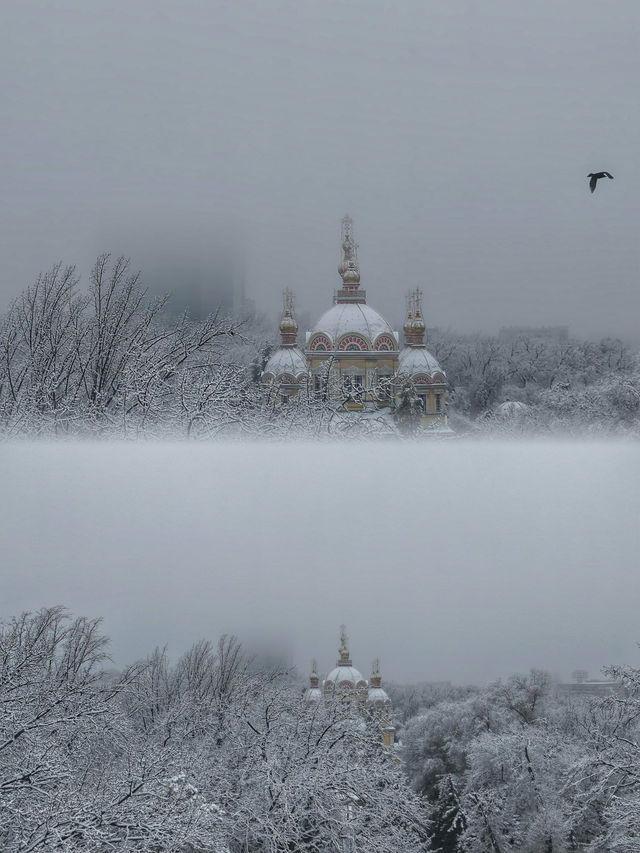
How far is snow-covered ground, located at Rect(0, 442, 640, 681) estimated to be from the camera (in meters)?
1.83

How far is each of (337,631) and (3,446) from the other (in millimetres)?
700

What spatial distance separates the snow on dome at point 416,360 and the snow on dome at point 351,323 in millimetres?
430

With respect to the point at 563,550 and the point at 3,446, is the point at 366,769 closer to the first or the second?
the point at 563,550

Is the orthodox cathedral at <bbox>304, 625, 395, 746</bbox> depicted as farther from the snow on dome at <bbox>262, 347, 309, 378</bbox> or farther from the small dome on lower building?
the small dome on lower building

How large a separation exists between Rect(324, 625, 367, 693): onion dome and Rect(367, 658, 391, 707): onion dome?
20mm

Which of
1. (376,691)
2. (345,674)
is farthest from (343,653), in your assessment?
(376,691)

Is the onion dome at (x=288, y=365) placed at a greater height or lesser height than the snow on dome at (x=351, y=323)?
lesser

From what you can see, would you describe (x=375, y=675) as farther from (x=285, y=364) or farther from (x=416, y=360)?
(x=416, y=360)

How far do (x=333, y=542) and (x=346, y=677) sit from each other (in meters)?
0.29

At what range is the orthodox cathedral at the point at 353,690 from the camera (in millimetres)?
1943

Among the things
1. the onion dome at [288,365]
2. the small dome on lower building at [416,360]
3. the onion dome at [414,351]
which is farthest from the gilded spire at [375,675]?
the onion dome at [414,351]

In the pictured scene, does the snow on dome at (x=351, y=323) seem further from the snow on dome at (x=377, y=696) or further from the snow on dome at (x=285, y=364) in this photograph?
the snow on dome at (x=377, y=696)

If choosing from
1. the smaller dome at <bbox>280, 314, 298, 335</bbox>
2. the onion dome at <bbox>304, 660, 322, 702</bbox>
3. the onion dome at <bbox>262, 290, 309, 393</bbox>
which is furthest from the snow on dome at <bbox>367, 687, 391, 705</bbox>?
the smaller dome at <bbox>280, 314, 298, 335</bbox>

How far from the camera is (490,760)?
8.50ft
